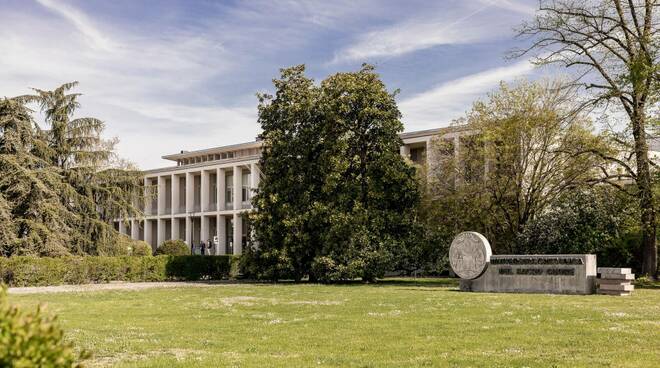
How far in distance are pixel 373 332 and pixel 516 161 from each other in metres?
22.9

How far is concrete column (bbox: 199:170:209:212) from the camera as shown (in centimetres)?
7681

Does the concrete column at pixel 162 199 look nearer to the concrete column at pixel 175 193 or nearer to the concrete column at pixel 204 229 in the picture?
the concrete column at pixel 175 193

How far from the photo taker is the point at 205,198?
77500mm

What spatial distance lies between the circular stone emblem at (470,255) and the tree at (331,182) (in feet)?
21.4

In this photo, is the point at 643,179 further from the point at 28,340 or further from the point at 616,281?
the point at 28,340

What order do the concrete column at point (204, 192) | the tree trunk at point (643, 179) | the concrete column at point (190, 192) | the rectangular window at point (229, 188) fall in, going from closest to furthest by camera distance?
the tree trunk at point (643, 179) < the rectangular window at point (229, 188) < the concrete column at point (204, 192) < the concrete column at point (190, 192)

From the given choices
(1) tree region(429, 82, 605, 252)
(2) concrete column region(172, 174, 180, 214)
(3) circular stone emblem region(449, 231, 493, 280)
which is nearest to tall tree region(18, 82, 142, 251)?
(1) tree region(429, 82, 605, 252)

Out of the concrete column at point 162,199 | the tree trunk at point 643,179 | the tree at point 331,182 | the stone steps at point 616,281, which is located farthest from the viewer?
the concrete column at point 162,199

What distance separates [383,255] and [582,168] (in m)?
10.6

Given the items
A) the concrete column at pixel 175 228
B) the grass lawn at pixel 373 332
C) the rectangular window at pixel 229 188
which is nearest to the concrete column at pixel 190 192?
the concrete column at pixel 175 228

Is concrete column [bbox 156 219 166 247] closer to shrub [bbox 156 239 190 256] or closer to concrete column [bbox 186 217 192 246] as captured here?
concrete column [bbox 186 217 192 246]

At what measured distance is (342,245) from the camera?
111 feet

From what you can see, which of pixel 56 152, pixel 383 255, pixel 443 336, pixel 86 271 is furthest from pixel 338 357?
pixel 56 152

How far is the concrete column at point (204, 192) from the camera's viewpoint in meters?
76.8
